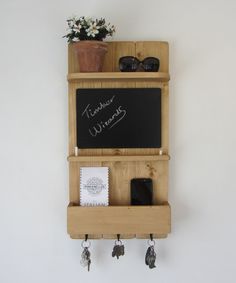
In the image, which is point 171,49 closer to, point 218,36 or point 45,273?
point 218,36

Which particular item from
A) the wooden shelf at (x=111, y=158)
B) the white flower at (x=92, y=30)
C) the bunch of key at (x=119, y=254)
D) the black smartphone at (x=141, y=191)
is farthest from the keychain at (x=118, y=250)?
the white flower at (x=92, y=30)

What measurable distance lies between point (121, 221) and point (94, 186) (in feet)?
0.50

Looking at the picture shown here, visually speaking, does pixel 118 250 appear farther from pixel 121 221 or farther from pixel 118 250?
pixel 121 221

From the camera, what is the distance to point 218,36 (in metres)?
1.18

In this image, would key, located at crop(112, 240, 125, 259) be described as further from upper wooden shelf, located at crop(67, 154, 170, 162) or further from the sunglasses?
the sunglasses

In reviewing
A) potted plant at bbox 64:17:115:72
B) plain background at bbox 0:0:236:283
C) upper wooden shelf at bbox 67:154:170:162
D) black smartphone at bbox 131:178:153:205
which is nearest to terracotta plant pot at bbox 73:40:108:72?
potted plant at bbox 64:17:115:72

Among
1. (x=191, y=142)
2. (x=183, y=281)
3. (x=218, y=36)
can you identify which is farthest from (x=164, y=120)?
(x=183, y=281)

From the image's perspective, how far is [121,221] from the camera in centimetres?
111

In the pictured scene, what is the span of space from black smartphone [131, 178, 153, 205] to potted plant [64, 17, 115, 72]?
411 millimetres

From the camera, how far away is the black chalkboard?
1.15 m

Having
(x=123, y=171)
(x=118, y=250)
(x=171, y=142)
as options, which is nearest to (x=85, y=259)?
(x=118, y=250)

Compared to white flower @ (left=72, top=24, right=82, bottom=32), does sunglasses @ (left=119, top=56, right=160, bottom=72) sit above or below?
below

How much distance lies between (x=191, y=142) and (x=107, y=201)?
37 cm

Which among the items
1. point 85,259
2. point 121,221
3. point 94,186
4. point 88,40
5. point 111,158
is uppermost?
point 88,40
